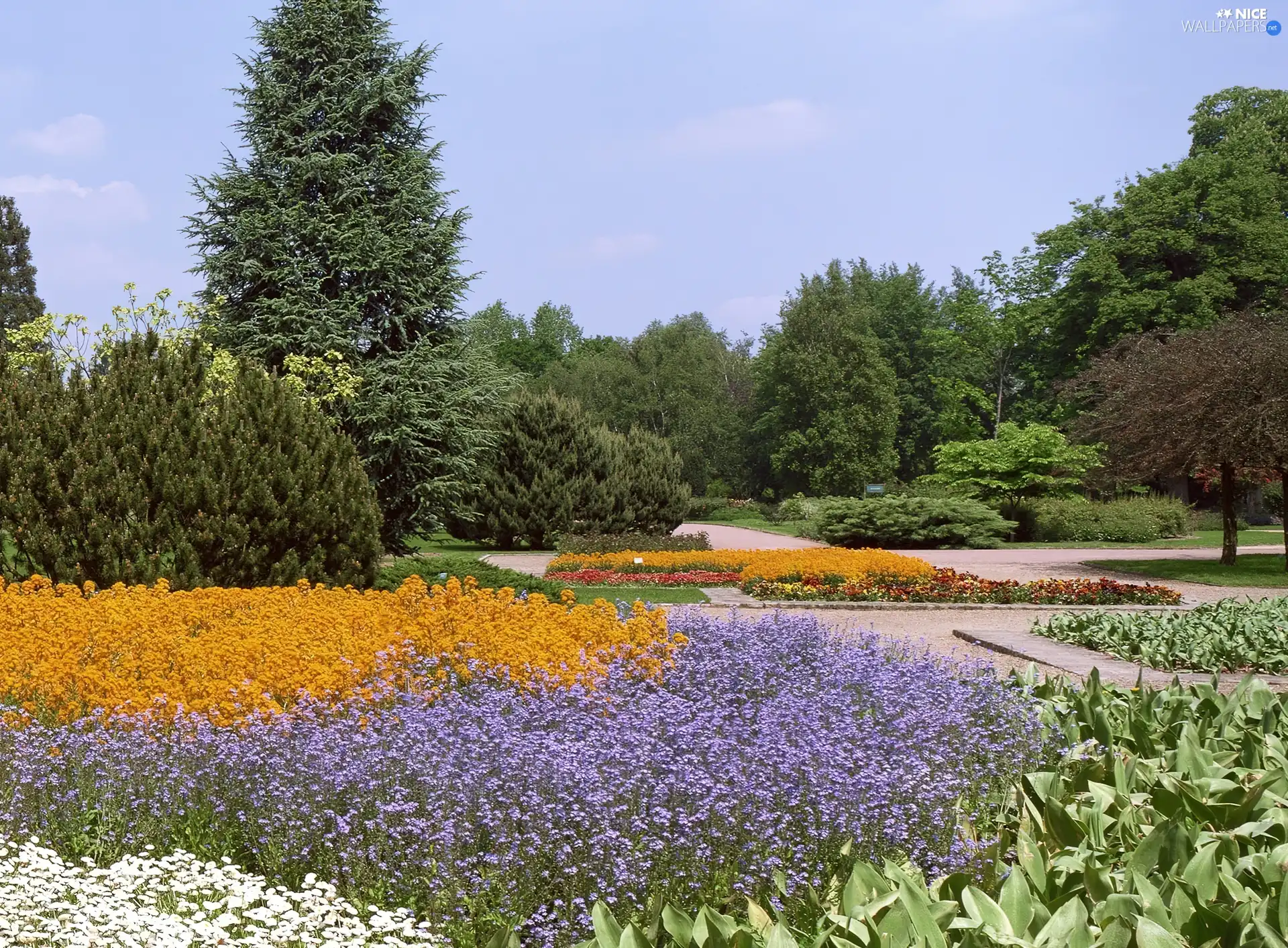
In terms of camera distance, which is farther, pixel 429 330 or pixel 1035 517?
pixel 1035 517

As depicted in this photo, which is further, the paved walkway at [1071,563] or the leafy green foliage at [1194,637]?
the paved walkway at [1071,563]

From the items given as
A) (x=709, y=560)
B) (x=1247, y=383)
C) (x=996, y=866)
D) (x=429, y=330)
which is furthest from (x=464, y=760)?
(x=429, y=330)

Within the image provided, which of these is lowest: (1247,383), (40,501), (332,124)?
(40,501)

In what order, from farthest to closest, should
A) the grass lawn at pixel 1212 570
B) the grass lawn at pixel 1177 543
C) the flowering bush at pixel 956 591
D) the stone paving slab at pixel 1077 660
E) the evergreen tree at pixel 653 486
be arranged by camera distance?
the grass lawn at pixel 1177 543, the evergreen tree at pixel 653 486, the grass lawn at pixel 1212 570, the flowering bush at pixel 956 591, the stone paving slab at pixel 1077 660

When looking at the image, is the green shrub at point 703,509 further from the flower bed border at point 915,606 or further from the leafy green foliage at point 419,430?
the flower bed border at point 915,606

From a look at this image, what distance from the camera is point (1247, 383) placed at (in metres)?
17.8

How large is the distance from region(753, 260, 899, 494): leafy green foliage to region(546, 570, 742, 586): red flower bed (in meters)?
28.6

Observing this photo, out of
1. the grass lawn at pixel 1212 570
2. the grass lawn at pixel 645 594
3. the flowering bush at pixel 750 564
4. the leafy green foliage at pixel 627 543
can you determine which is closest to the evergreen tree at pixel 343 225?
the leafy green foliage at pixel 627 543

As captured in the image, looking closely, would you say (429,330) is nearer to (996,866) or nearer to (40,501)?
(40,501)

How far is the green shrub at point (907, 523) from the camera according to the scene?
2681 centimetres

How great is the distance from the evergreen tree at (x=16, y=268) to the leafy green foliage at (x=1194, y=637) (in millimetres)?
47687

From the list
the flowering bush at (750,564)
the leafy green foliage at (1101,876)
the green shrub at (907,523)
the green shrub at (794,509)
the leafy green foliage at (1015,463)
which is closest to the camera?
the leafy green foliage at (1101,876)

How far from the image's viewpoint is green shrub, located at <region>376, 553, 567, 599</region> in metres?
11.6

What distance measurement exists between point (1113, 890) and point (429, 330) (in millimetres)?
20370
